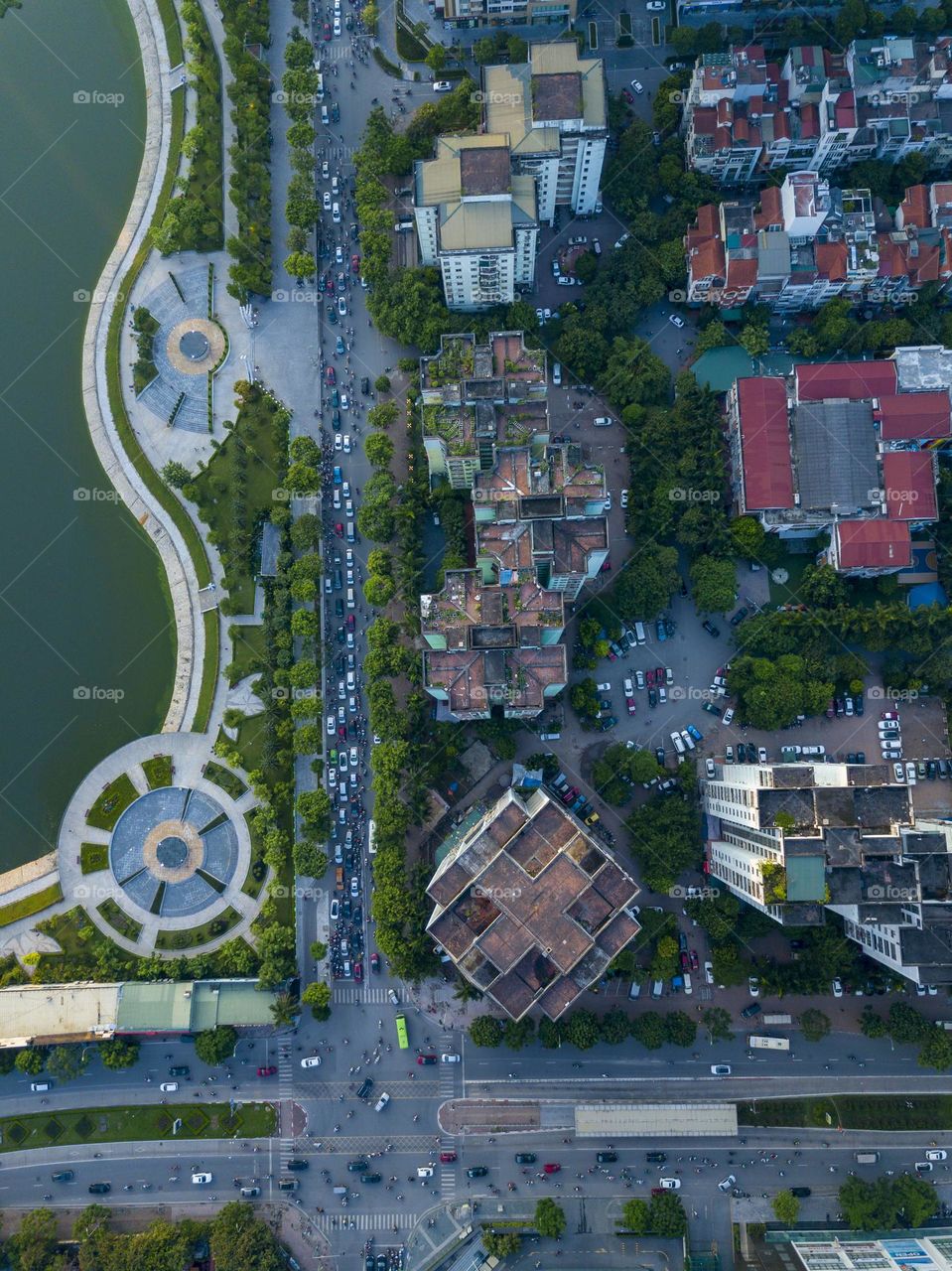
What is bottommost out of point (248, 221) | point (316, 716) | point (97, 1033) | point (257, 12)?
point (97, 1033)

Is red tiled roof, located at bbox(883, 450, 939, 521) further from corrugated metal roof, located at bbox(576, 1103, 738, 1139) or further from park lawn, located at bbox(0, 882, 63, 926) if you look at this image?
park lawn, located at bbox(0, 882, 63, 926)

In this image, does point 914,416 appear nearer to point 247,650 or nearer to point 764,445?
point 764,445

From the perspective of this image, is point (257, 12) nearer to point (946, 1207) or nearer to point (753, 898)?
point (753, 898)

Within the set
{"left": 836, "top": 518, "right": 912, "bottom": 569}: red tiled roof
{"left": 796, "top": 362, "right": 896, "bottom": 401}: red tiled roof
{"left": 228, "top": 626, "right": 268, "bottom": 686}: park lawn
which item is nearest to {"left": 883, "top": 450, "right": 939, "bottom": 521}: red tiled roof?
{"left": 836, "top": 518, "right": 912, "bottom": 569}: red tiled roof

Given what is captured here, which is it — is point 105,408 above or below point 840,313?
below

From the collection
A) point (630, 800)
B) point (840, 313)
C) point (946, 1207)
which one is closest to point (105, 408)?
point (630, 800)

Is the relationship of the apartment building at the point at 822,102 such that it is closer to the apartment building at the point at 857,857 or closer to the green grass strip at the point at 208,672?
the apartment building at the point at 857,857
